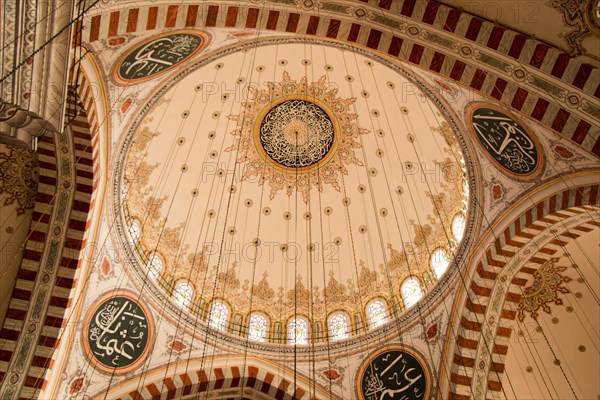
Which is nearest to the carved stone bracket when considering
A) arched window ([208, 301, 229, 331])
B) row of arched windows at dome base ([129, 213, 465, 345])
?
row of arched windows at dome base ([129, 213, 465, 345])

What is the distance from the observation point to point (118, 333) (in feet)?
32.8

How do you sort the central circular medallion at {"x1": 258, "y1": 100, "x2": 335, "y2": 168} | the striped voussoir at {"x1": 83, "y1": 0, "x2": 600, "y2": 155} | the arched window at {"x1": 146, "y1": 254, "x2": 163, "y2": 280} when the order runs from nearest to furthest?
the striped voussoir at {"x1": 83, "y1": 0, "x2": 600, "y2": 155}
the arched window at {"x1": 146, "y1": 254, "x2": 163, "y2": 280}
the central circular medallion at {"x1": 258, "y1": 100, "x2": 335, "y2": 168}

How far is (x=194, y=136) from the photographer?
37.5 ft

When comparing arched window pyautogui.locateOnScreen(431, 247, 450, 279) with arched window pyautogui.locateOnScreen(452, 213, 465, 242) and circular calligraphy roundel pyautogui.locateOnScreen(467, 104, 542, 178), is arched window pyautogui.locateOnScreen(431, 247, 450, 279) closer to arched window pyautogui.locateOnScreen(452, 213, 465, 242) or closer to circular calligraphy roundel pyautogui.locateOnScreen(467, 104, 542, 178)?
arched window pyautogui.locateOnScreen(452, 213, 465, 242)

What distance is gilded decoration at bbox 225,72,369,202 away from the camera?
37.9 feet

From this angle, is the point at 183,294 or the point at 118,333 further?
the point at 183,294

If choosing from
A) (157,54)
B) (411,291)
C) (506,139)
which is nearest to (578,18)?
(506,139)

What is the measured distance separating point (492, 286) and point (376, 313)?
103 inches

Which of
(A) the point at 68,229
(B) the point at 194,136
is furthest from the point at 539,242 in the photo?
(A) the point at 68,229

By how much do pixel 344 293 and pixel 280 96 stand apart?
447cm

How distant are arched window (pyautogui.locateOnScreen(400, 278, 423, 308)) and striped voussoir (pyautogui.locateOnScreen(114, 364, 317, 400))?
2662 mm

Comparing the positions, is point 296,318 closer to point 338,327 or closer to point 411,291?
point 338,327

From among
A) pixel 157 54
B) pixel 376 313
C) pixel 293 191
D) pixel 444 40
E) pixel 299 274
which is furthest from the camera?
pixel 293 191

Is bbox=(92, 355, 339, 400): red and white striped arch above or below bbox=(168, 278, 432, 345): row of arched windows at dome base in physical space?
below
